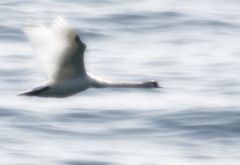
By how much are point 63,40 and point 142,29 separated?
351 inches

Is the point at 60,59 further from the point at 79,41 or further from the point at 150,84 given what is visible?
the point at 150,84

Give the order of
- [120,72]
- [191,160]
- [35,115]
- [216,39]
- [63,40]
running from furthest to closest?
[216,39]
[120,72]
[35,115]
[191,160]
[63,40]

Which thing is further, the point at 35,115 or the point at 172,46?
the point at 172,46

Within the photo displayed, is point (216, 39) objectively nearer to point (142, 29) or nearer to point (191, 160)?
point (142, 29)

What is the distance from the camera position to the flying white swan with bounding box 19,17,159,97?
11266mm

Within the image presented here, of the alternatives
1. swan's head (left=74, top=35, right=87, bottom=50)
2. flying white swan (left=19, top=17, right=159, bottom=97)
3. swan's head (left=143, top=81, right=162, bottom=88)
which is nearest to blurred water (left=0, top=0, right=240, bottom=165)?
swan's head (left=143, top=81, right=162, bottom=88)

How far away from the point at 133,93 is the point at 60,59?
5.51 metres

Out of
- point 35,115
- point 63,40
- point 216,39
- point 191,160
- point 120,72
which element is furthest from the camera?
point 216,39

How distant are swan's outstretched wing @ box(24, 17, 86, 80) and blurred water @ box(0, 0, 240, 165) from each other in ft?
7.13

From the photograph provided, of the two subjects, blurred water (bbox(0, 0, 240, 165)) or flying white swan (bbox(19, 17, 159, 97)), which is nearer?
flying white swan (bbox(19, 17, 159, 97))

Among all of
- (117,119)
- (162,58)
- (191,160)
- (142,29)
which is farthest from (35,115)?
(142,29)

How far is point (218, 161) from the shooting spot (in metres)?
14.4

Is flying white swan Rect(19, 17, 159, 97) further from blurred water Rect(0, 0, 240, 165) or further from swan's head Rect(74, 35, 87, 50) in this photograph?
blurred water Rect(0, 0, 240, 165)

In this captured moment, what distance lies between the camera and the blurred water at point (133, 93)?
14562 millimetres
